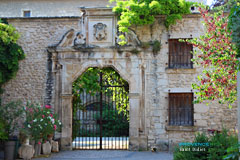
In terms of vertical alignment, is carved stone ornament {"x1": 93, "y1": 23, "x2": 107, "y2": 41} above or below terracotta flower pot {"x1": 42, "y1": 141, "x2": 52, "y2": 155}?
above

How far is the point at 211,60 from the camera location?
7.42m

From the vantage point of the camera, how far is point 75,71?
11.0 meters

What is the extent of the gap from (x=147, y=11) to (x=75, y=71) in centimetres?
309

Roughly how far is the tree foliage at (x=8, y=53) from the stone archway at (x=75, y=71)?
1144 mm

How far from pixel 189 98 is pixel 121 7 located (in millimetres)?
3767

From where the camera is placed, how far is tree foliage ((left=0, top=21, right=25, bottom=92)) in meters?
10.5

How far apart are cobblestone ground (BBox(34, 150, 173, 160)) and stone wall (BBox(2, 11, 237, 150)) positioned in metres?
0.52

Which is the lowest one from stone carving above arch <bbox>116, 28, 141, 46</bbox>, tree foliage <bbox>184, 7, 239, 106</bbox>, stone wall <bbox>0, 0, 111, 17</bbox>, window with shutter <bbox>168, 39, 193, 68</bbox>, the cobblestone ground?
the cobblestone ground

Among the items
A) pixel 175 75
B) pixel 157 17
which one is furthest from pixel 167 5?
pixel 175 75

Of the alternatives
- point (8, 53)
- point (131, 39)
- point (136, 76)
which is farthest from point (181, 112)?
point (8, 53)

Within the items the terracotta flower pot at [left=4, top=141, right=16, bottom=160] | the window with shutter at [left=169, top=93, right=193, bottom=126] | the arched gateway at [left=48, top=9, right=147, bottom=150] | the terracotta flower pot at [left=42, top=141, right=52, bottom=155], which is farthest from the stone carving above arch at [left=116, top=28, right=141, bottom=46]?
the terracotta flower pot at [left=4, top=141, right=16, bottom=160]

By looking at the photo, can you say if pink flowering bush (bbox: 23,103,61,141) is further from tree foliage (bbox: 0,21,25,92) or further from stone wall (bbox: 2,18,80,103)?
tree foliage (bbox: 0,21,25,92)

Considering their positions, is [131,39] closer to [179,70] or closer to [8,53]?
[179,70]

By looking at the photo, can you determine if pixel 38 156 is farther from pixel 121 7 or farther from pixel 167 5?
pixel 167 5
